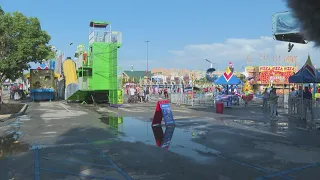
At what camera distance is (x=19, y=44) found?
24609 mm

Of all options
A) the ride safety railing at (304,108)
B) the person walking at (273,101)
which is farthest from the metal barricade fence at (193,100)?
the person walking at (273,101)

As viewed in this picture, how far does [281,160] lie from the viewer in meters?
7.97

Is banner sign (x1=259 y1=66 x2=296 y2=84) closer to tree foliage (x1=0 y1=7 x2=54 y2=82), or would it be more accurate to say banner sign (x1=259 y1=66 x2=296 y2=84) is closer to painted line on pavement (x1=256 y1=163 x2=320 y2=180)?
tree foliage (x1=0 y1=7 x2=54 y2=82)

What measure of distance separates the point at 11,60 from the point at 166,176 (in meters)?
20.4

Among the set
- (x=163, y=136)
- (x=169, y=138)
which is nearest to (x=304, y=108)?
(x=163, y=136)

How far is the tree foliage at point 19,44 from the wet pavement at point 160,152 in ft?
38.2

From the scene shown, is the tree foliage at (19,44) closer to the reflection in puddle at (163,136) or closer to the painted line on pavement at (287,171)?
the reflection in puddle at (163,136)

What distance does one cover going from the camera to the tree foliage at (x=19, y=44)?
77.0ft

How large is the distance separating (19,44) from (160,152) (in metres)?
19.3

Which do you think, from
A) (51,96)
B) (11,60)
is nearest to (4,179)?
(11,60)

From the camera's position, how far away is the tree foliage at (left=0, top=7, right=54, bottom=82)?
2347cm

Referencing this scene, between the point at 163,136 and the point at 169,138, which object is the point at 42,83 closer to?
the point at 163,136

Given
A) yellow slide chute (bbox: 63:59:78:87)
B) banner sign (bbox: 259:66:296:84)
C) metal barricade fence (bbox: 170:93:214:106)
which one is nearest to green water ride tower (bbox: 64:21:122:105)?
yellow slide chute (bbox: 63:59:78:87)

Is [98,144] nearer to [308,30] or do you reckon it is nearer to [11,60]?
[308,30]
